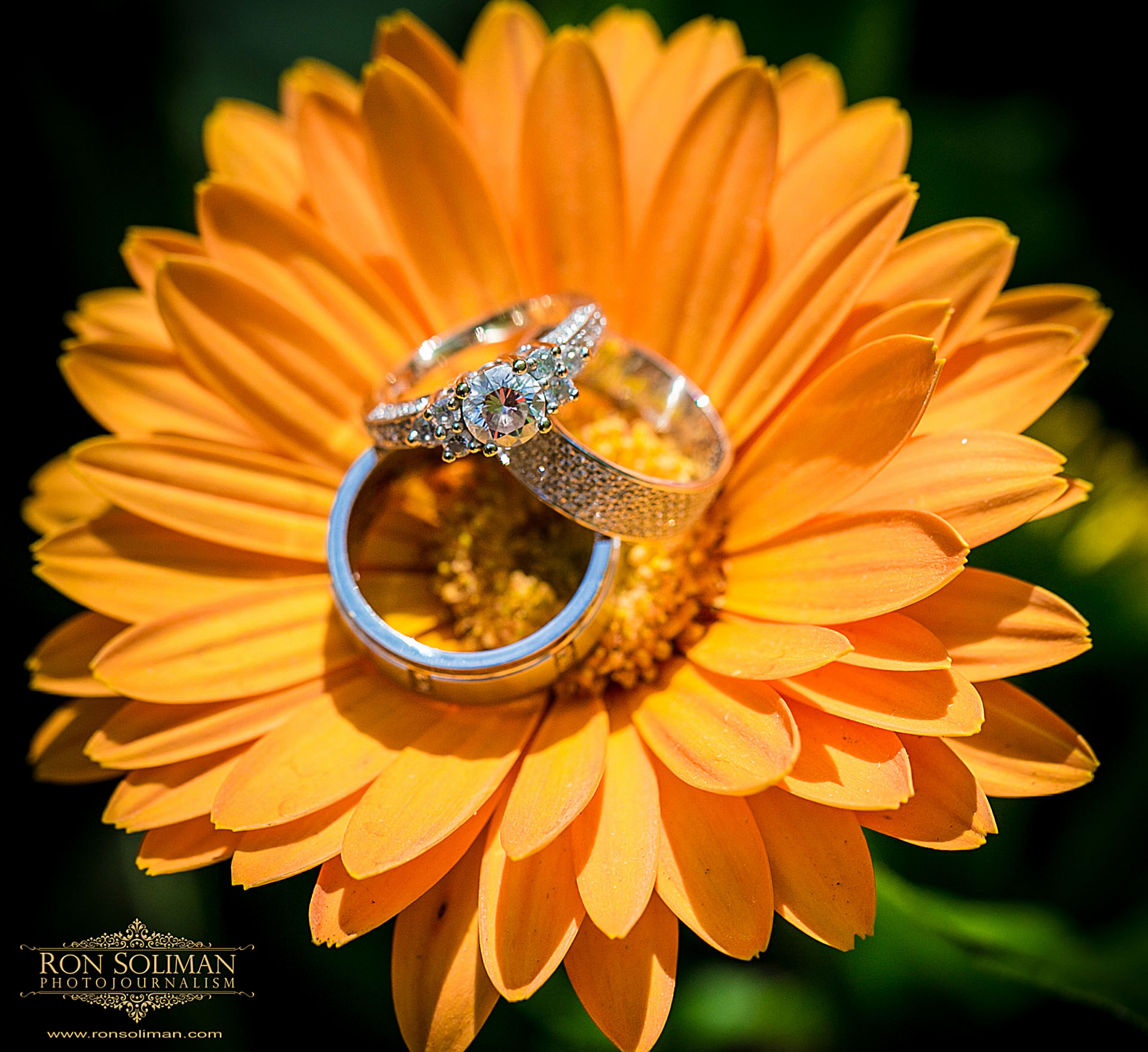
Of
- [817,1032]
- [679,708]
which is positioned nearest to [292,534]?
[679,708]

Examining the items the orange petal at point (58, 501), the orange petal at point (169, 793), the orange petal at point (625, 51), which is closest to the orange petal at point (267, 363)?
the orange petal at point (58, 501)

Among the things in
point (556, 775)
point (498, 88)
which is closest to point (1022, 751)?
point (556, 775)

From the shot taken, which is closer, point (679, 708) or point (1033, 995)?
point (679, 708)

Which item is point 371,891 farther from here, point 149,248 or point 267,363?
point 149,248

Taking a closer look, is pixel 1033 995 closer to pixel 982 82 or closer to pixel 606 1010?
pixel 606 1010

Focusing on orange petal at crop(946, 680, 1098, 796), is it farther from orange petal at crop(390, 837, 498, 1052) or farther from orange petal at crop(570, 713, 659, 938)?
orange petal at crop(390, 837, 498, 1052)

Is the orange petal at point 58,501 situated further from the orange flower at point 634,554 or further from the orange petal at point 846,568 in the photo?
the orange petal at point 846,568
